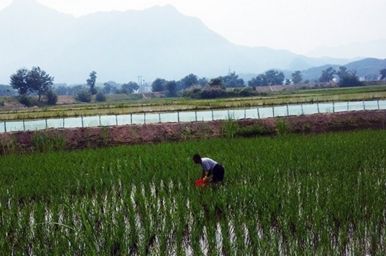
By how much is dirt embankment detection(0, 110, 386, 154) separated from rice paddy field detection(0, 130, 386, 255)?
18.6 ft

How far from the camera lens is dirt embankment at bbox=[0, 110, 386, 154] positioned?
17.3m

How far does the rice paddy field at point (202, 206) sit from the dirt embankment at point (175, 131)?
5.68 m

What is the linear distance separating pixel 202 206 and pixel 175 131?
Result: 38.3 feet

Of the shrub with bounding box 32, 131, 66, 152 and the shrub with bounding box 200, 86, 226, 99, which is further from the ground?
the shrub with bounding box 200, 86, 226, 99

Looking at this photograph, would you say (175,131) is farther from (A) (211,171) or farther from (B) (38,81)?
(B) (38,81)

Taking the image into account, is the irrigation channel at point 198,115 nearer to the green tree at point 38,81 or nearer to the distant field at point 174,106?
the distant field at point 174,106

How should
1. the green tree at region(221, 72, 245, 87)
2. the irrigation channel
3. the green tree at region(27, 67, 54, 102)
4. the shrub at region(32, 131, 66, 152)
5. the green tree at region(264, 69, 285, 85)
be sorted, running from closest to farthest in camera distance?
the shrub at region(32, 131, 66, 152) < the irrigation channel < the green tree at region(27, 67, 54, 102) < the green tree at region(221, 72, 245, 87) < the green tree at region(264, 69, 285, 85)

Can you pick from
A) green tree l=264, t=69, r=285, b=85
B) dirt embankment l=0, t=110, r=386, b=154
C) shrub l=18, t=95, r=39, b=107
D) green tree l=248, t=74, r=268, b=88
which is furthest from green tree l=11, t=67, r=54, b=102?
green tree l=264, t=69, r=285, b=85

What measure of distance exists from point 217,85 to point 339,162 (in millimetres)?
39115

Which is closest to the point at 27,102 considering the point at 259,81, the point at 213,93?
the point at 213,93

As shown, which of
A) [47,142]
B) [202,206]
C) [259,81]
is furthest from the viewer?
[259,81]

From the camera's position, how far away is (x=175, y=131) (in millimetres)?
18750

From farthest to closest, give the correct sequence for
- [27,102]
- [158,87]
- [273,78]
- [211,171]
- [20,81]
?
[273,78], [158,87], [20,81], [27,102], [211,171]

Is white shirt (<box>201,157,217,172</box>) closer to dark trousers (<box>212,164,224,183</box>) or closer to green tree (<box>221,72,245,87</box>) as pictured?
dark trousers (<box>212,164,224,183</box>)
